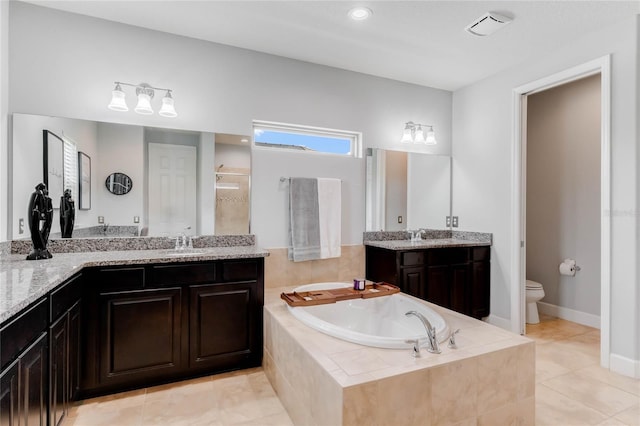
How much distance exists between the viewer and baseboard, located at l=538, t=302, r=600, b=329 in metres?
3.42

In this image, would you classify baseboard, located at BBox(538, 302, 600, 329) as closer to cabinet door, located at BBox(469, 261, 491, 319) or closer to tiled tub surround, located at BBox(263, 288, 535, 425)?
cabinet door, located at BBox(469, 261, 491, 319)

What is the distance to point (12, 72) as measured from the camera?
2.32 m

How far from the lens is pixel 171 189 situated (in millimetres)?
2734

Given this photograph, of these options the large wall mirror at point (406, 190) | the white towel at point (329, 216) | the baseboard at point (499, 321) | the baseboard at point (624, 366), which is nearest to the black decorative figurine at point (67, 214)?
the white towel at point (329, 216)

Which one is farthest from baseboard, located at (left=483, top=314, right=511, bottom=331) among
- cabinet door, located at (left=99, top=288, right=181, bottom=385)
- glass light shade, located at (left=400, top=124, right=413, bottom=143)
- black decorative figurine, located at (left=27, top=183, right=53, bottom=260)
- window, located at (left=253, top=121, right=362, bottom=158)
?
black decorative figurine, located at (left=27, top=183, right=53, bottom=260)

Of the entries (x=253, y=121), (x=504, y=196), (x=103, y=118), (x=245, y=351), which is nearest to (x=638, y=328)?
(x=504, y=196)

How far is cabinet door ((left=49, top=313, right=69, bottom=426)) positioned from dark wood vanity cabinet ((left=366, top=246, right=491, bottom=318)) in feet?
7.89

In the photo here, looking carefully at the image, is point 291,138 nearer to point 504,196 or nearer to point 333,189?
point 333,189

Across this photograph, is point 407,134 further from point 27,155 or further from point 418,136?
point 27,155

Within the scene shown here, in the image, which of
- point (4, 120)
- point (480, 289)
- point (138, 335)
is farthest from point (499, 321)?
point (4, 120)

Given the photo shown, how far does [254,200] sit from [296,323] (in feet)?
4.21

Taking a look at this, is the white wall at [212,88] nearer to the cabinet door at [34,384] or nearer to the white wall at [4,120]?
the white wall at [4,120]

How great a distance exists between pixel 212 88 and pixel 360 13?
1.34m

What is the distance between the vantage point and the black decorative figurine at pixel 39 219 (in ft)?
6.59
